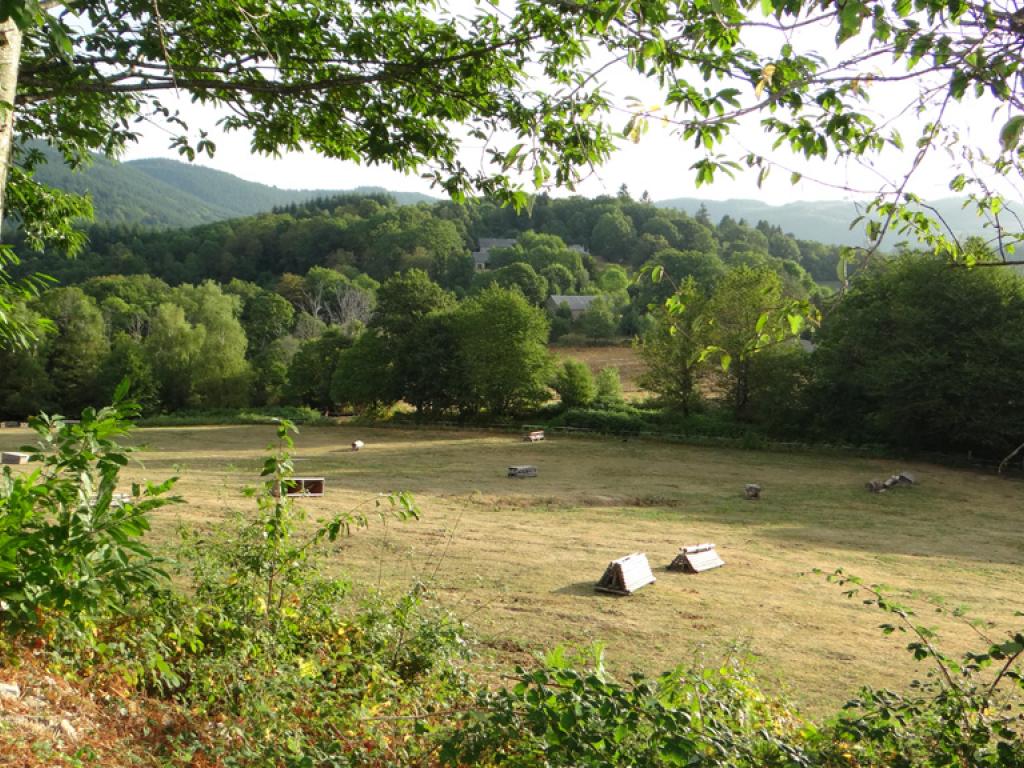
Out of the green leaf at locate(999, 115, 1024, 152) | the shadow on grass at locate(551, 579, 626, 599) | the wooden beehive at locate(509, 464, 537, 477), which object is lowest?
the wooden beehive at locate(509, 464, 537, 477)

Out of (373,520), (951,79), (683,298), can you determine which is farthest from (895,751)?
(373,520)

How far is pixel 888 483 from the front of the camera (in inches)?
950

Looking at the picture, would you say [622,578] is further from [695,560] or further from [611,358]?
[611,358]

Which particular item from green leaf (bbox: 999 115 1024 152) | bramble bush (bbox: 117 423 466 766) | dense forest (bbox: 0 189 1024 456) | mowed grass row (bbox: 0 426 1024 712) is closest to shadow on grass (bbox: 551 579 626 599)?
mowed grass row (bbox: 0 426 1024 712)

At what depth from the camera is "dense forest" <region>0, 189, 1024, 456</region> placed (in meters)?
27.9

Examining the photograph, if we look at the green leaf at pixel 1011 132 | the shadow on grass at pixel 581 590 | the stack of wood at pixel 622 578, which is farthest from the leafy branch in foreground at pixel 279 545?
the stack of wood at pixel 622 578

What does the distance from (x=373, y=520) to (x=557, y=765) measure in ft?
37.2

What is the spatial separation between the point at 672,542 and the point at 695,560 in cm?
279

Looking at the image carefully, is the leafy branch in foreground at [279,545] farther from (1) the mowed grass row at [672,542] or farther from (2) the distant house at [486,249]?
(2) the distant house at [486,249]

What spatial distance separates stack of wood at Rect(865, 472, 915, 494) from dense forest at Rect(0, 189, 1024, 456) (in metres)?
4.97

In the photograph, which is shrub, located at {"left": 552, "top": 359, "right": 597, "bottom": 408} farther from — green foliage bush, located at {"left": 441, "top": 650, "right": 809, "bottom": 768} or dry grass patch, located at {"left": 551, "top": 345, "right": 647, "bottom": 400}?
green foliage bush, located at {"left": 441, "top": 650, "right": 809, "bottom": 768}

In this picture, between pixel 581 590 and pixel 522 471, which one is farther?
pixel 522 471

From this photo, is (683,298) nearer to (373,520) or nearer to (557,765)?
(557,765)

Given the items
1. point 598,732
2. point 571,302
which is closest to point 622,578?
point 598,732
